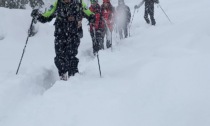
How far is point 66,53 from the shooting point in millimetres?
8125

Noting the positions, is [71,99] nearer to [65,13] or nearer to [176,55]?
[65,13]

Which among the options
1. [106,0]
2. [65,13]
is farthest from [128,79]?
[106,0]

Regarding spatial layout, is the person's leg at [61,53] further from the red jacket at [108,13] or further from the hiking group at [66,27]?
the red jacket at [108,13]

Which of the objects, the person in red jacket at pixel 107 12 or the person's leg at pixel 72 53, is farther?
the person in red jacket at pixel 107 12

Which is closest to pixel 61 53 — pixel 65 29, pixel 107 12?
pixel 65 29

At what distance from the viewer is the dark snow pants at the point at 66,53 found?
800 centimetres

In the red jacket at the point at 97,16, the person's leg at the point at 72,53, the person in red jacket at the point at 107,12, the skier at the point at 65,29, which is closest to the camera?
the skier at the point at 65,29

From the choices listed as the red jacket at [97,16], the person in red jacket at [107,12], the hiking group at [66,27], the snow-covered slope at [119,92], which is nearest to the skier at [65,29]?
the hiking group at [66,27]

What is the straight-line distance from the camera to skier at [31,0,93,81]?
7711 millimetres

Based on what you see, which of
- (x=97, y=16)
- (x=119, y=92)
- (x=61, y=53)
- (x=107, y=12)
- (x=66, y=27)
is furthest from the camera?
(x=107, y=12)

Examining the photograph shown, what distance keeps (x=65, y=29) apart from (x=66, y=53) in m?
0.58

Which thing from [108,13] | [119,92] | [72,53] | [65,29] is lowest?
[108,13]

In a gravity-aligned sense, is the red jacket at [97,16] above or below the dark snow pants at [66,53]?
below

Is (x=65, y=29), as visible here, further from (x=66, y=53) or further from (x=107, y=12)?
(x=107, y=12)
